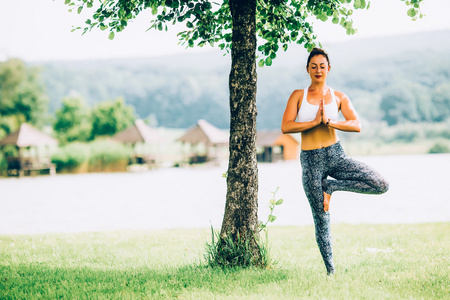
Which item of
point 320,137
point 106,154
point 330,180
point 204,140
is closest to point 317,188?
point 330,180

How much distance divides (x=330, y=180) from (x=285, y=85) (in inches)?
6120

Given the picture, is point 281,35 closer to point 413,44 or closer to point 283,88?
point 283,88

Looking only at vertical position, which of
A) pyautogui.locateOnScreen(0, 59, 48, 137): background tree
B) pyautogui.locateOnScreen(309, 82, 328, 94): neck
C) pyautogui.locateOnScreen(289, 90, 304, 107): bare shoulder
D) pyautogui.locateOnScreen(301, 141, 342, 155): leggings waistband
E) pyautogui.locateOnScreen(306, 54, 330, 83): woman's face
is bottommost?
pyautogui.locateOnScreen(301, 141, 342, 155): leggings waistband

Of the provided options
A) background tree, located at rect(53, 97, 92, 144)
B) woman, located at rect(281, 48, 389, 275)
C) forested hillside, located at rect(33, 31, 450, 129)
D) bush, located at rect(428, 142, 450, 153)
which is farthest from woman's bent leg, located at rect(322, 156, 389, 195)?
forested hillside, located at rect(33, 31, 450, 129)

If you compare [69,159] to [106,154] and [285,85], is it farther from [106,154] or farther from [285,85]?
[285,85]

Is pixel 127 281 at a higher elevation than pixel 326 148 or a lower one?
lower

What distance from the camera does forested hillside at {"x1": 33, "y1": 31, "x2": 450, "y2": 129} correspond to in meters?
126

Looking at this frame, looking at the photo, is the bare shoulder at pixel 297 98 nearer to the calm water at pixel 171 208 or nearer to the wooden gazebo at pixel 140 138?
the calm water at pixel 171 208

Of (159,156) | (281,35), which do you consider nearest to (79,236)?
(281,35)

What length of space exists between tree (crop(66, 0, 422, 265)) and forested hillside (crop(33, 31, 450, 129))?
398 ft

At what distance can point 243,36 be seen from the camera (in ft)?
16.8

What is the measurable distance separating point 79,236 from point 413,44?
197883 mm

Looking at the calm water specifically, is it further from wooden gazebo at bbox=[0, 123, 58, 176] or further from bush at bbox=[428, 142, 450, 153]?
bush at bbox=[428, 142, 450, 153]

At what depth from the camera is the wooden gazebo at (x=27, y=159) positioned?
33281 mm
